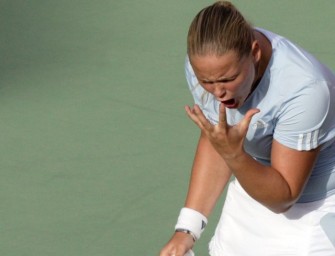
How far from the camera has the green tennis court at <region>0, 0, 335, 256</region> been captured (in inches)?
179

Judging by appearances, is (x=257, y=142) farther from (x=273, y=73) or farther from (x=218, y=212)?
(x=218, y=212)

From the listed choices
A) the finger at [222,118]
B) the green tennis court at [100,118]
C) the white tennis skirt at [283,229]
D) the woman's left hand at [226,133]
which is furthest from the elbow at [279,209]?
the green tennis court at [100,118]

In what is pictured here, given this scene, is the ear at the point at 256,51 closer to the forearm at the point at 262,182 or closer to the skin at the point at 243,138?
the skin at the point at 243,138

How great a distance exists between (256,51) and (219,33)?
15 cm

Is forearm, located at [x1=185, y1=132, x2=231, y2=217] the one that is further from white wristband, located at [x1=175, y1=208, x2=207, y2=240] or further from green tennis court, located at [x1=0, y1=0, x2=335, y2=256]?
green tennis court, located at [x1=0, y1=0, x2=335, y2=256]

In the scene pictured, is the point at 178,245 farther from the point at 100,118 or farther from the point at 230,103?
the point at 100,118

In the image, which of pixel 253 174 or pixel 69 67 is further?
pixel 69 67

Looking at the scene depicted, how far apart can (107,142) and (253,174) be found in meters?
2.13

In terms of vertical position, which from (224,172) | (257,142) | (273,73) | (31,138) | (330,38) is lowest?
(31,138)

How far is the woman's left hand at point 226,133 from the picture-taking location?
2.93 meters

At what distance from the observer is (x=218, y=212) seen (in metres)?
4.63

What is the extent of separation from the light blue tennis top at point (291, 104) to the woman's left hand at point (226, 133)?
0.60ft

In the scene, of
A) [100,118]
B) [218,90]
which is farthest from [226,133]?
[100,118]

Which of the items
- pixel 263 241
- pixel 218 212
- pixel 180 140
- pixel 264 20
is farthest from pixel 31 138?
pixel 263 241
